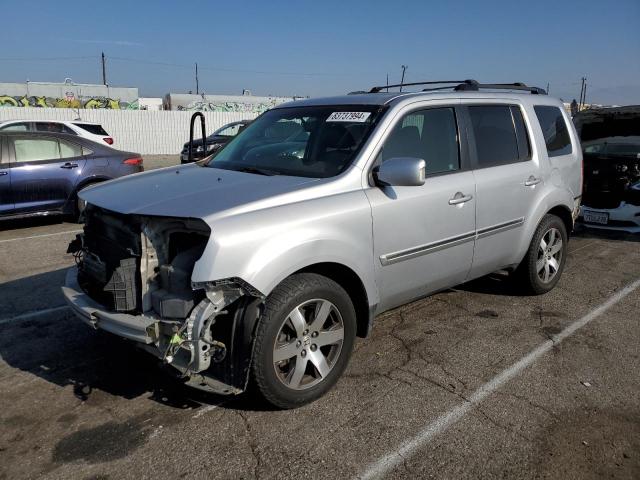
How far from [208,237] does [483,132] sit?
2.63 m

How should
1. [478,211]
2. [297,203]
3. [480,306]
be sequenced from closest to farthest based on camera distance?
[297,203], [478,211], [480,306]

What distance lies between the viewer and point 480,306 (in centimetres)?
492

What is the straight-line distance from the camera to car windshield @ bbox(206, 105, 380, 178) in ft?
12.1

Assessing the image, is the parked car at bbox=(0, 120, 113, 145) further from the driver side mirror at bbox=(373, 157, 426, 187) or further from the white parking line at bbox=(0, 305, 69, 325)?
the driver side mirror at bbox=(373, 157, 426, 187)

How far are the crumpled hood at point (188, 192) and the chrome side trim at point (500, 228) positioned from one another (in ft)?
5.29

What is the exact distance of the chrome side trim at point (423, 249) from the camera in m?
3.59

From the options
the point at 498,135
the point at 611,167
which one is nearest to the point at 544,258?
the point at 498,135

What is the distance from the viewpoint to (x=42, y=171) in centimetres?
831

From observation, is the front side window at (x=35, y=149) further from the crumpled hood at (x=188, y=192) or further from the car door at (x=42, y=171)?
the crumpled hood at (x=188, y=192)

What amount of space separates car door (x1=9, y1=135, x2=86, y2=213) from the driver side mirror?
676 cm

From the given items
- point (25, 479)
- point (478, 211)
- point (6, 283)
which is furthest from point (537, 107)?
point (6, 283)

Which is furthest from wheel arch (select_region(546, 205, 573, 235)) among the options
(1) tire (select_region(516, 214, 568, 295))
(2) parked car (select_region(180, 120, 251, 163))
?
(2) parked car (select_region(180, 120, 251, 163))

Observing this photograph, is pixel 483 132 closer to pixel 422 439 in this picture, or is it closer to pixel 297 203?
pixel 297 203

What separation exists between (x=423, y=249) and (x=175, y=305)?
1.82 m
